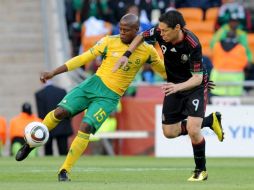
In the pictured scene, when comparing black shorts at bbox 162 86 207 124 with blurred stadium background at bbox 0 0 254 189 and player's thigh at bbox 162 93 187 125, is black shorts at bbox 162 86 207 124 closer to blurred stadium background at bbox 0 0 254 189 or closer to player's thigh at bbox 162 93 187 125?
player's thigh at bbox 162 93 187 125

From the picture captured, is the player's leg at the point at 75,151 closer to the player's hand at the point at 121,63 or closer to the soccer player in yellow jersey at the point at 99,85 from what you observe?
the soccer player in yellow jersey at the point at 99,85

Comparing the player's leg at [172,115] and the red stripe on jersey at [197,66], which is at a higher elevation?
the red stripe on jersey at [197,66]

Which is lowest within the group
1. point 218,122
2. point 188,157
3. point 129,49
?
point 188,157

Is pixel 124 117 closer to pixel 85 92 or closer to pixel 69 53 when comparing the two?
pixel 69 53

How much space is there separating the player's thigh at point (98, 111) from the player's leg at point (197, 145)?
1049mm

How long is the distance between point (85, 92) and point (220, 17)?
38.6 ft

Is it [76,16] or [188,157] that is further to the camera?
[76,16]

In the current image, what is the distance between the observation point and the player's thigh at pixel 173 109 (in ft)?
42.5

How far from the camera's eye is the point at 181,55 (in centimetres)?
1248

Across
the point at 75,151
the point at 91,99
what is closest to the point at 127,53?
the point at 91,99

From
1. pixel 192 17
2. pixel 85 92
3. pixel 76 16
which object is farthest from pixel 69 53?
pixel 85 92

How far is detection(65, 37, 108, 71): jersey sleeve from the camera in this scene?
12.8 m

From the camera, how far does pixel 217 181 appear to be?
12602 millimetres

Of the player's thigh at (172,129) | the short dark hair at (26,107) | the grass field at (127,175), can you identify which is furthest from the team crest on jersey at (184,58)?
the short dark hair at (26,107)
